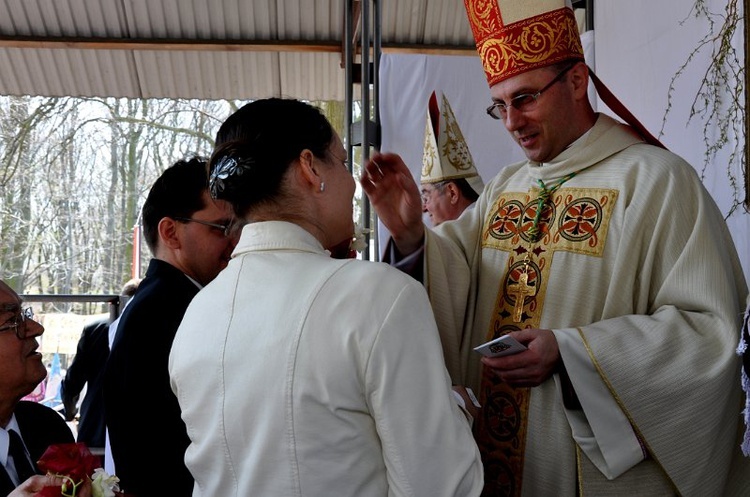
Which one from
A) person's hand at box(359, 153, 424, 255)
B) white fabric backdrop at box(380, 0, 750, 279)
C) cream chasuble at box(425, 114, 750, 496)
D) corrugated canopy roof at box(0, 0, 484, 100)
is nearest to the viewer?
cream chasuble at box(425, 114, 750, 496)

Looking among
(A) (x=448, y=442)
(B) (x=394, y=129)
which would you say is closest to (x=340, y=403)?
(A) (x=448, y=442)

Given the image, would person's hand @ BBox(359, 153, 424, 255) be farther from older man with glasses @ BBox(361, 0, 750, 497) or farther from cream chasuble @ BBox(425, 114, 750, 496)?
cream chasuble @ BBox(425, 114, 750, 496)

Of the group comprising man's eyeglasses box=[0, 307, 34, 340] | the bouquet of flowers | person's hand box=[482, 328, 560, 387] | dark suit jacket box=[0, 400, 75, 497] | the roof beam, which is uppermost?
A: the roof beam

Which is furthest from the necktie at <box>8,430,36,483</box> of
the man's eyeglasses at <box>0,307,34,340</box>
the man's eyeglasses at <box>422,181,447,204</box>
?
the man's eyeglasses at <box>422,181,447,204</box>

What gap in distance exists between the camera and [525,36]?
2.37 m

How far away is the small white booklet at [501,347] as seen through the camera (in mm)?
1840

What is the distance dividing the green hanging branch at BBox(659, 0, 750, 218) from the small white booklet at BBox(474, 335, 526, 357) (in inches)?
44.9

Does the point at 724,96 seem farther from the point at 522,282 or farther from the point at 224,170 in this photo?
the point at 224,170

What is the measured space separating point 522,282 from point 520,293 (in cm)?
3

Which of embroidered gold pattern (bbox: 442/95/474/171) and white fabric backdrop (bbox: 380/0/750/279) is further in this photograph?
embroidered gold pattern (bbox: 442/95/474/171)

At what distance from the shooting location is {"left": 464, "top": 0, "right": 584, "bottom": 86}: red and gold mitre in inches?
92.2

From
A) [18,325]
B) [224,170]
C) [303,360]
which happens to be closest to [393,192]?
[224,170]

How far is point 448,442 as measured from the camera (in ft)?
4.35

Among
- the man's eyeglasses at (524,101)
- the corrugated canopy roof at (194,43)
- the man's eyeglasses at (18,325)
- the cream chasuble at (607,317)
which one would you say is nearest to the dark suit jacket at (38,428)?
the man's eyeglasses at (18,325)
